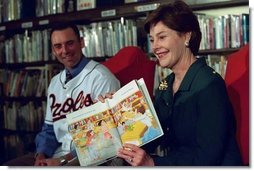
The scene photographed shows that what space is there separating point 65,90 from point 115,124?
0.44 meters

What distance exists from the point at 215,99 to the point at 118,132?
0.39m

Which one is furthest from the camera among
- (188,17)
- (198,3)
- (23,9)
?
(23,9)

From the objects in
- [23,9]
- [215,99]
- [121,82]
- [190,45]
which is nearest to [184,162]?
[215,99]

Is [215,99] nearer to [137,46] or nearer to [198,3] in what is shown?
[198,3]

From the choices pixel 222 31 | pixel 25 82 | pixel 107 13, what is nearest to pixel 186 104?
pixel 222 31

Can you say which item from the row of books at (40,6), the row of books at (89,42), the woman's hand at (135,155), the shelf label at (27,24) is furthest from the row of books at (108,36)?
the woman's hand at (135,155)

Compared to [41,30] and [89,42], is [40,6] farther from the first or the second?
[89,42]

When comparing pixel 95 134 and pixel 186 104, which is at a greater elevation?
pixel 186 104

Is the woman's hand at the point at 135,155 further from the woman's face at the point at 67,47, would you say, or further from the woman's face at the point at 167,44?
the woman's face at the point at 67,47

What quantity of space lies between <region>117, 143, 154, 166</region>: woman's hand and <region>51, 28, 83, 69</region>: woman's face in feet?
1.94

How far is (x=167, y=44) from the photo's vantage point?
4.50 feet

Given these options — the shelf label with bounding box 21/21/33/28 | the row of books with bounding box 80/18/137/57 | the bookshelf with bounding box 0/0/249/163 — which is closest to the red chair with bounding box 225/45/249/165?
the bookshelf with bounding box 0/0/249/163

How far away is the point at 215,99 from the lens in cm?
123

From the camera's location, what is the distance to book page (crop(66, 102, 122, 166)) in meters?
1.39
